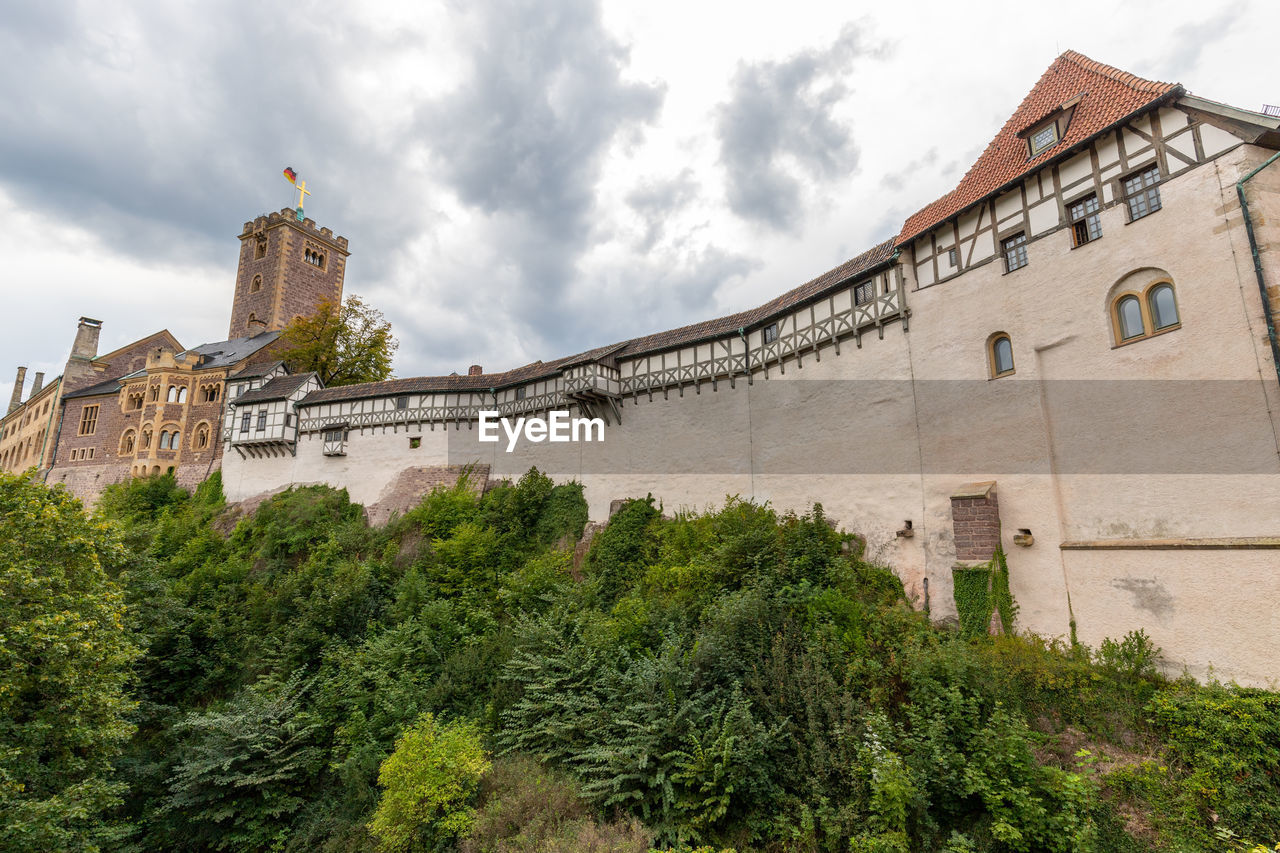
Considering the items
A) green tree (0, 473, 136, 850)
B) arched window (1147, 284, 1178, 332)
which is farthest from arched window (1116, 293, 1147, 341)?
green tree (0, 473, 136, 850)

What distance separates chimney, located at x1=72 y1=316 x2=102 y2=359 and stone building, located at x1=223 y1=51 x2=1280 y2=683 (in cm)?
4881

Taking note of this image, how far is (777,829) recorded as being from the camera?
9406mm

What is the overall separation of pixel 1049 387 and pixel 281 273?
5057 centimetres

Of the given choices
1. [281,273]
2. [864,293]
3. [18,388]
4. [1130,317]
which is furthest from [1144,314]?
[18,388]

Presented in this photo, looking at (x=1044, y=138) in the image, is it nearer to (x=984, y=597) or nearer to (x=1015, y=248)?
(x=1015, y=248)

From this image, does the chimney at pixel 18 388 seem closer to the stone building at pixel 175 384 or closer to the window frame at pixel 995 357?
the stone building at pixel 175 384

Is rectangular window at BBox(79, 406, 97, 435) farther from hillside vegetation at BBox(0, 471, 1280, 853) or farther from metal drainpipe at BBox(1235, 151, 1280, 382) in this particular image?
metal drainpipe at BBox(1235, 151, 1280, 382)

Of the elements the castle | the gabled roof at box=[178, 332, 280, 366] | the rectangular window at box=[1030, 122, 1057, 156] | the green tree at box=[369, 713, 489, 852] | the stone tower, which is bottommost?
the green tree at box=[369, 713, 489, 852]

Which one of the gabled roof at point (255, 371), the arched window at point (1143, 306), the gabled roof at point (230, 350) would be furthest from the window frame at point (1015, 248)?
the gabled roof at point (230, 350)

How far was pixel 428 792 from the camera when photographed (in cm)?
1177

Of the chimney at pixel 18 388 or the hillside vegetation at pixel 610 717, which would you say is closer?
the hillside vegetation at pixel 610 717

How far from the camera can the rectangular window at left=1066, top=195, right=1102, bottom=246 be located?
39.8ft

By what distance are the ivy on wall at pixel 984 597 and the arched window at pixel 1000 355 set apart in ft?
13.1

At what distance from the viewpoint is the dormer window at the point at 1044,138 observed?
1302cm
